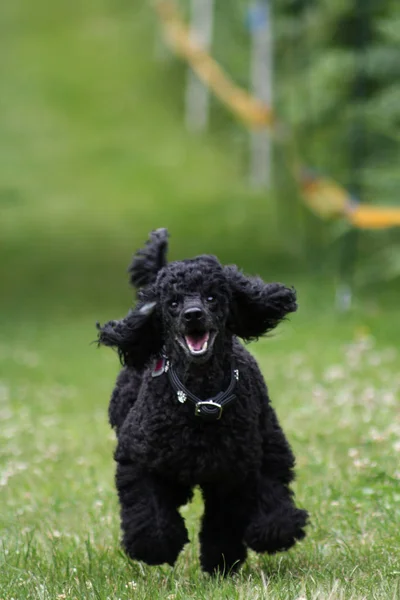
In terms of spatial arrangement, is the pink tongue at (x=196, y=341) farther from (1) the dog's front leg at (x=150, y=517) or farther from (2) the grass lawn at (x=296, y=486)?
(2) the grass lawn at (x=296, y=486)

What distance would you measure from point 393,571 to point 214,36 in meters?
29.5

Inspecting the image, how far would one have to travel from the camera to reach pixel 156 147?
3406 cm

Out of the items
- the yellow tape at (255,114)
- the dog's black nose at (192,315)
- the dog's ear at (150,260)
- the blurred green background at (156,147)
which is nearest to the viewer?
the dog's black nose at (192,315)

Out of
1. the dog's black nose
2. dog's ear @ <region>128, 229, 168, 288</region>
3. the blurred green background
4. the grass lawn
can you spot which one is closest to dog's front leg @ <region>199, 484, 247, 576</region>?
the grass lawn

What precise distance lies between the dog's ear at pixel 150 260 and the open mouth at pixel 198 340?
1.01m

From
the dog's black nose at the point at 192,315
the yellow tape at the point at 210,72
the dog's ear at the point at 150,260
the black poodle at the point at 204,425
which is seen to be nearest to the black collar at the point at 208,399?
the black poodle at the point at 204,425

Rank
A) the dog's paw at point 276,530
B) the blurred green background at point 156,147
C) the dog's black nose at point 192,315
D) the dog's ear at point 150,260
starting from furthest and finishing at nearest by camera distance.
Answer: the blurred green background at point 156,147, the dog's ear at point 150,260, the dog's paw at point 276,530, the dog's black nose at point 192,315

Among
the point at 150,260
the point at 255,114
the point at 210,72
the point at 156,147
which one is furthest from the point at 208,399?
the point at 156,147

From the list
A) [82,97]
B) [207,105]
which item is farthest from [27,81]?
[207,105]

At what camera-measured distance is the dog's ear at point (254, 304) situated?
16.9 feet

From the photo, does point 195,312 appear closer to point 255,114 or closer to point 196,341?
point 196,341

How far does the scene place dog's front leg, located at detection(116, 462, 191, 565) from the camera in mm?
4977

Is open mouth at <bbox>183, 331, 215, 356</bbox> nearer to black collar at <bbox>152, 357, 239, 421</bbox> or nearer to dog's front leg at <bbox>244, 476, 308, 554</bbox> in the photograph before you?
black collar at <bbox>152, 357, 239, 421</bbox>

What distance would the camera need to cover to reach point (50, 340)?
16.6 meters
